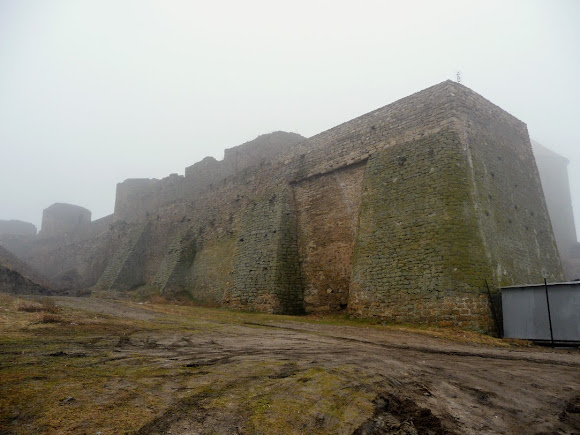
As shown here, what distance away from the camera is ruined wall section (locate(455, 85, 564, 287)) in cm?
1184

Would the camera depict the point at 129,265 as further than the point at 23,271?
Yes

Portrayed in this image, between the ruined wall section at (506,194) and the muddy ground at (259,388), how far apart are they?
594 centimetres

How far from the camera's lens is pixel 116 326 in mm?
7574

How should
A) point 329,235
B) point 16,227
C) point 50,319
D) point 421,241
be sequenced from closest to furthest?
point 50,319
point 421,241
point 329,235
point 16,227

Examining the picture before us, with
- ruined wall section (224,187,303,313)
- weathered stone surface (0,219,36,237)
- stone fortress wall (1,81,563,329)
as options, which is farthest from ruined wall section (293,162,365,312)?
weathered stone surface (0,219,36,237)

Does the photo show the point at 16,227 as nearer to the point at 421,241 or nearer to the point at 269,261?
the point at 269,261

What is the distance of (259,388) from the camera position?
3662mm

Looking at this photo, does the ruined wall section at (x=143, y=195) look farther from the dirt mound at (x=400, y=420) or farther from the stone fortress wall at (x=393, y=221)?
the dirt mound at (x=400, y=420)

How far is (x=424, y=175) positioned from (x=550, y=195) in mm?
40233

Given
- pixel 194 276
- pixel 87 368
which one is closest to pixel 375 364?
pixel 87 368

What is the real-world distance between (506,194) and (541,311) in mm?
5210

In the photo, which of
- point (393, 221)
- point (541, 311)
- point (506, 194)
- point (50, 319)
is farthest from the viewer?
point (506, 194)

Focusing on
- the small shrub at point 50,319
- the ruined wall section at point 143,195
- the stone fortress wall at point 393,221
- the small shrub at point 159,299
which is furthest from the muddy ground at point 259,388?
the ruined wall section at point 143,195

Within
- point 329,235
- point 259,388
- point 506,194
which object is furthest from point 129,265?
point 259,388
